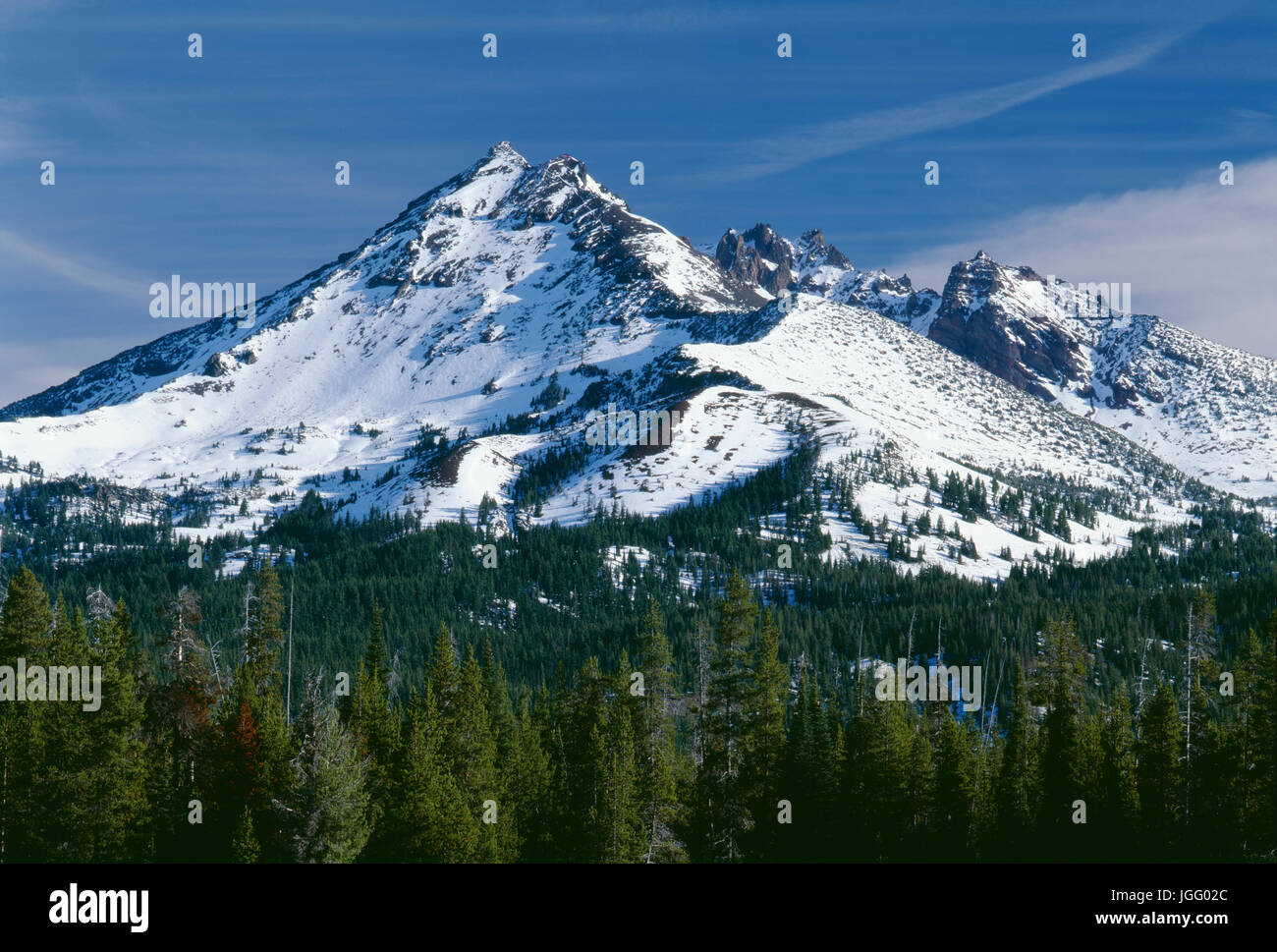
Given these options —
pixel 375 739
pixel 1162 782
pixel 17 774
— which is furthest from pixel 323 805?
pixel 1162 782

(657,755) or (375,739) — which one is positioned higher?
(375,739)

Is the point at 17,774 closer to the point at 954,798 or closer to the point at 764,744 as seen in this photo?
the point at 764,744

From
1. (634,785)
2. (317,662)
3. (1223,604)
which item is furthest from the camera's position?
(1223,604)

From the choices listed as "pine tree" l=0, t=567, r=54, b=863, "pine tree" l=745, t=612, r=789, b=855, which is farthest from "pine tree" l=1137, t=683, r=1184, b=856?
"pine tree" l=0, t=567, r=54, b=863

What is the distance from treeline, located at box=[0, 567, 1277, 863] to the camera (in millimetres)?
46344

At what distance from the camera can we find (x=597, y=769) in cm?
5362

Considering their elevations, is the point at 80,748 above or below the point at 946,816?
above

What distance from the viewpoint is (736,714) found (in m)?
54.4

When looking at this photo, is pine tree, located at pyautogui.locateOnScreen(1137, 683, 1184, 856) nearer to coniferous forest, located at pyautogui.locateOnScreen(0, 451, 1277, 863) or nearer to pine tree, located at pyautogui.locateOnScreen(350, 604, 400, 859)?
coniferous forest, located at pyautogui.locateOnScreen(0, 451, 1277, 863)

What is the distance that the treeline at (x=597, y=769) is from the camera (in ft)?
152

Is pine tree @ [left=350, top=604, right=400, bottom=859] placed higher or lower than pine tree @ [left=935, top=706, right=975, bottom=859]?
higher
